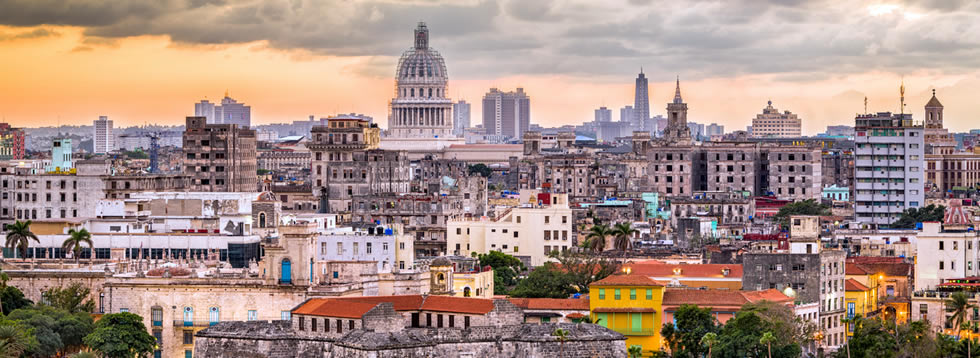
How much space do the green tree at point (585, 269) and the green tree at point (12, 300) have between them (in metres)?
34.6

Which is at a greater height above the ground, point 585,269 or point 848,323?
point 585,269

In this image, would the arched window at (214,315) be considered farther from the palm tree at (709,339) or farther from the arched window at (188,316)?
the palm tree at (709,339)

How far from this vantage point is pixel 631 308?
339ft

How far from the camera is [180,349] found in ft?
345

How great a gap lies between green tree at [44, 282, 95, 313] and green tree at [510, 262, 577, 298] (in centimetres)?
2680

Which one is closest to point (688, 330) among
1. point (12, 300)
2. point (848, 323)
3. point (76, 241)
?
point (848, 323)

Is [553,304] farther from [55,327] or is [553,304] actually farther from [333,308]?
[55,327]

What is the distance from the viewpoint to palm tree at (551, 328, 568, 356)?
90938 millimetres

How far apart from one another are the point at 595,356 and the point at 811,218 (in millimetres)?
38574

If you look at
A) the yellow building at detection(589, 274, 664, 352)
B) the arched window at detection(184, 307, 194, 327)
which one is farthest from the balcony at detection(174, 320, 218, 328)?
the yellow building at detection(589, 274, 664, 352)

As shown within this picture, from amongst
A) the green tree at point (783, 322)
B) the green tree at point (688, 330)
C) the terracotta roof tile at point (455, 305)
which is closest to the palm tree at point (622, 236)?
the green tree at point (783, 322)

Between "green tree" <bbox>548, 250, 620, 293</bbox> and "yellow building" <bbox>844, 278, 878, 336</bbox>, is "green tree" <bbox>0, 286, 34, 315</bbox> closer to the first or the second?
"green tree" <bbox>548, 250, 620, 293</bbox>

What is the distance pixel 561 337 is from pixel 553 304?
15324 millimetres

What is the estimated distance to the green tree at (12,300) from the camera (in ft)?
355
